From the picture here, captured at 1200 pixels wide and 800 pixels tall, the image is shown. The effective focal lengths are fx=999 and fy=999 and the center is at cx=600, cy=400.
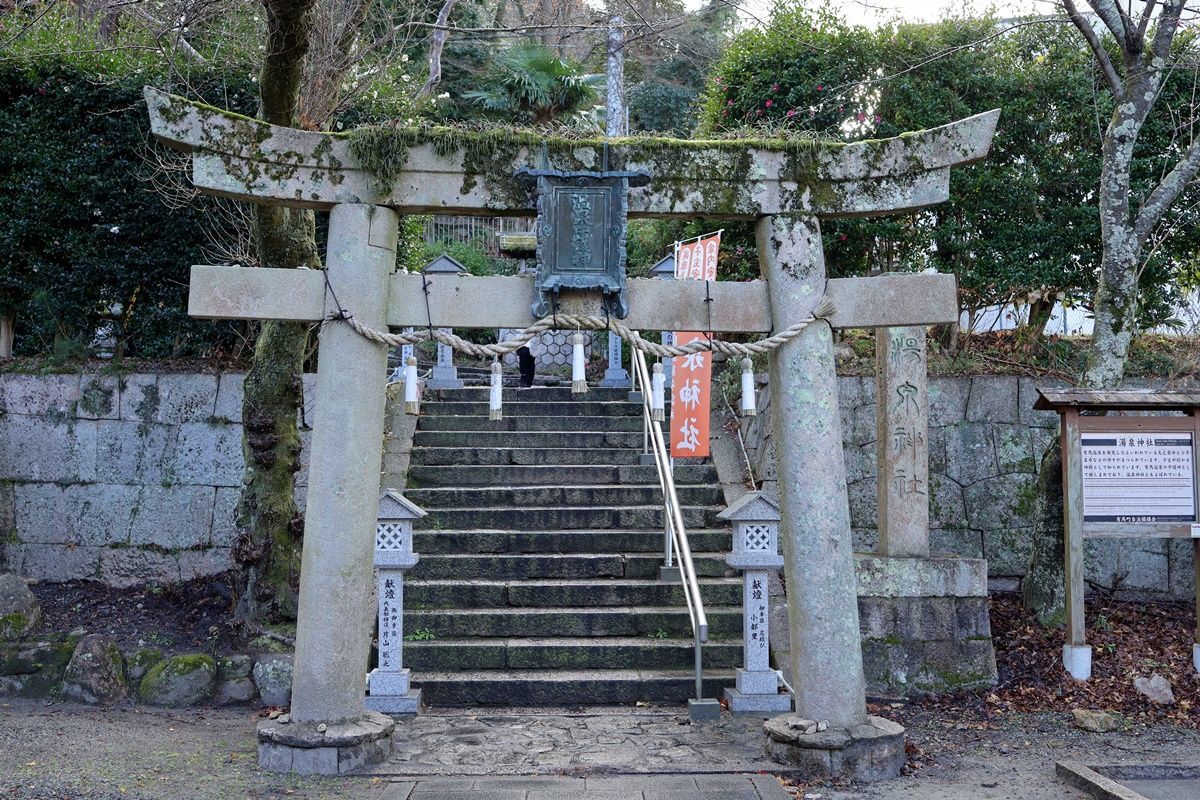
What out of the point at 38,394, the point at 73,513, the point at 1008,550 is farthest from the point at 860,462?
the point at 38,394

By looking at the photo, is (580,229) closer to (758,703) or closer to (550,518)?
(758,703)

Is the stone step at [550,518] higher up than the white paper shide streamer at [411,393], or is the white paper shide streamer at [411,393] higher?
the white paper shide streamer at [411,393]

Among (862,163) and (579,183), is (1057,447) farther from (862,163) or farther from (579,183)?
(579,183)

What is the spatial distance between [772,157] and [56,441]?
286 inches

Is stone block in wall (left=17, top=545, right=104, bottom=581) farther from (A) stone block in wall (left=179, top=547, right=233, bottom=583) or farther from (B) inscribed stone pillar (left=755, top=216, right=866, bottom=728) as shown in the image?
(B) inscribed stone pillar (left=755, top=216, right=866, bottom=728)

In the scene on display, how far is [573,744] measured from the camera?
590 centimetres

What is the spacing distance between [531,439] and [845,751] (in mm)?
5241

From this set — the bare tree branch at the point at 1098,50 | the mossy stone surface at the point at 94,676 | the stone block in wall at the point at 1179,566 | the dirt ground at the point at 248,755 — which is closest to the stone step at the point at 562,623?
the dirt ground at the point at 248,755

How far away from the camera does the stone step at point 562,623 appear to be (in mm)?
7363

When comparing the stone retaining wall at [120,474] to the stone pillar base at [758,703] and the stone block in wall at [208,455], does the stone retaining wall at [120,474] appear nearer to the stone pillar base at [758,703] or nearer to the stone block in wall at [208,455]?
the stone block in wall at [208,455]

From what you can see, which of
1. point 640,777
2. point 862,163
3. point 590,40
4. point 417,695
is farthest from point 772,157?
point 590,40

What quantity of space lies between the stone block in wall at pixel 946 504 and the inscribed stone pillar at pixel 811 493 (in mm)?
3565

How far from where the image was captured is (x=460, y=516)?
28.1ft

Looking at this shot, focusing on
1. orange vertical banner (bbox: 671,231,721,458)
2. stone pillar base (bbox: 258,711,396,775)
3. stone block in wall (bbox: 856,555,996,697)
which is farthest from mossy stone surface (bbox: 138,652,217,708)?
stone block in wall (bbox: 856,555,996,697)
